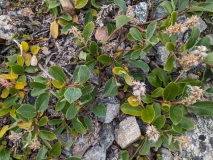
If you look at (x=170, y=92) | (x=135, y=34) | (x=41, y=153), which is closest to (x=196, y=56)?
(x=170, y=92)

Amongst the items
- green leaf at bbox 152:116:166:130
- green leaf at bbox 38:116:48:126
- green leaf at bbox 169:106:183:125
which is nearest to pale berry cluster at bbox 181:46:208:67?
green leaf at bbox 169:106:183:125

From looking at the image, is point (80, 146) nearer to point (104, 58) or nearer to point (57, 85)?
point (57, 85)

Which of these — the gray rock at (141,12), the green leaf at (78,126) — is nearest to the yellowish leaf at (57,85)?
the green leaf at (78,126)

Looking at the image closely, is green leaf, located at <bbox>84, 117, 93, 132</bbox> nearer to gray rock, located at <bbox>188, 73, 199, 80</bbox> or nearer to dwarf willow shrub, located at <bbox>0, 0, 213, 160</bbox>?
dwarf willow shrub, located at <bbox>0, 0, 213, 160</bbox>

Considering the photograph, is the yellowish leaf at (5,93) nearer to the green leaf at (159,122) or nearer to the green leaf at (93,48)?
the green leaf at (93,48)

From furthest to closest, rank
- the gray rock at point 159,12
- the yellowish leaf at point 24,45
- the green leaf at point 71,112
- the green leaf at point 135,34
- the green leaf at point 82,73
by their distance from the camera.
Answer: the gray rock at point 159,12, the yellowish leaf at point 24,45, the green leaf at point 135,34, the green leaf at point 71,112, the green leaf at point 82,73
